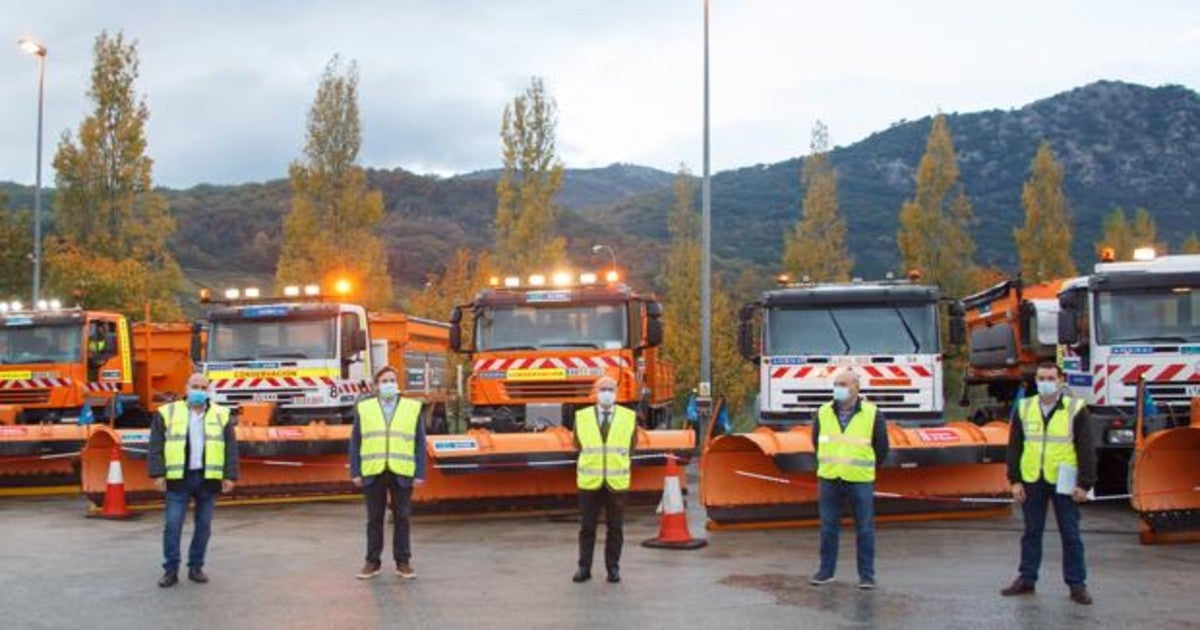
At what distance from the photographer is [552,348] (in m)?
17.2

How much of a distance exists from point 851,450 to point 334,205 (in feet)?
103

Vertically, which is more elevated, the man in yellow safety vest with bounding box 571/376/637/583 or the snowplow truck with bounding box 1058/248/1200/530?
the snowplow truck with bounding box 1058/248/1200/530

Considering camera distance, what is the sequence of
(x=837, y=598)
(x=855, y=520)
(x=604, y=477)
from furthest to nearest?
(x=604, y=477)
(x=855, y=520)
(x=837, y=598)

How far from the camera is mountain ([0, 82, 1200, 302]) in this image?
9850cm

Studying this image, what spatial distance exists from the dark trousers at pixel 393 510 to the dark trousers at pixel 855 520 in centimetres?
334


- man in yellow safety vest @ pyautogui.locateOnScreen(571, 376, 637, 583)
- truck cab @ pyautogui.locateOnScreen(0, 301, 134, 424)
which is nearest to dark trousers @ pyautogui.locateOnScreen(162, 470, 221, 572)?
man in yellow safety vest @ pyautogui.locateOnScreen(571, 376, 637, 583)

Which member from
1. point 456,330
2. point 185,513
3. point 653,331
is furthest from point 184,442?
point 653,331

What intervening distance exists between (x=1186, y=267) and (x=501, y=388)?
869 centimetres

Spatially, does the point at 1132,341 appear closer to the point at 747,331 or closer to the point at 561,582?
the point at 747,331

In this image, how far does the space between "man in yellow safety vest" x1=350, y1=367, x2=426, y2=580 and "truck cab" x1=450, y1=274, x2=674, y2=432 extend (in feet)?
21.1

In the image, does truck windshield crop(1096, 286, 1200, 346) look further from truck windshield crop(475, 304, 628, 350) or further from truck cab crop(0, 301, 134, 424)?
truck cab crop(0, 301, 134, 424)

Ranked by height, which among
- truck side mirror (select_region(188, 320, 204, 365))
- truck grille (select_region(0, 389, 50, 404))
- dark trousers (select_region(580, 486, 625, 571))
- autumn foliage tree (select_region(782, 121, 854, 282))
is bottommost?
dark trousers (select_region(580, 486, 625, 571))

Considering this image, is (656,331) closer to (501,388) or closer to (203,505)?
(501,388)

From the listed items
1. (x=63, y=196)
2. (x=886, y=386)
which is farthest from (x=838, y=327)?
(x=63, y=196)
